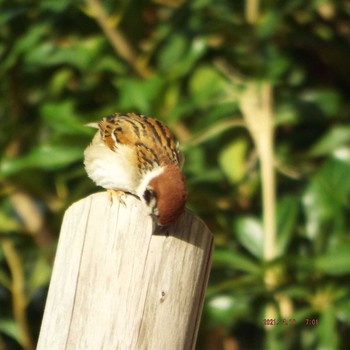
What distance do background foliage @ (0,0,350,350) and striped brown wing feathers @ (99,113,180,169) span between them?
68cm

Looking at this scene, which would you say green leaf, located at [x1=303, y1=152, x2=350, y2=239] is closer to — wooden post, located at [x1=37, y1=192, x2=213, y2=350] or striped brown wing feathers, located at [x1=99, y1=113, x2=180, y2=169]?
striped brown wing feathers, located at [x1=99, y1=113, x2=180, y2=169]

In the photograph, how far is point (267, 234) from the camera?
4.04 meters

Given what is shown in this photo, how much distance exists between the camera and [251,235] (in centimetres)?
408

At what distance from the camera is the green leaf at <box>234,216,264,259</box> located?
4.08m

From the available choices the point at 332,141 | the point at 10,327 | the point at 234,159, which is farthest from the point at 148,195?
the point at 10,327

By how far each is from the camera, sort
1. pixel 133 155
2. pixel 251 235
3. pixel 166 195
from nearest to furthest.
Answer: pixel 166 195
pixel 133 155
pixel 251 235

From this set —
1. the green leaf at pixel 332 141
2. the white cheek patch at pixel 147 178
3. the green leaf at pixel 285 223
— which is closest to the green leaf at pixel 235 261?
the green leaf at pixel 285 223

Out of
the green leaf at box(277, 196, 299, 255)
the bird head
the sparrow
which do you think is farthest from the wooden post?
the green leaf at box(277, 196, 299, 255)

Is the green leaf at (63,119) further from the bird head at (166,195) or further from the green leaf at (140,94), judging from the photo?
the bird head at (166,195)

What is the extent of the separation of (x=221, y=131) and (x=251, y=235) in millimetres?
488

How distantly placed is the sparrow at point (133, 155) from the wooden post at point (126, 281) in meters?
0.47

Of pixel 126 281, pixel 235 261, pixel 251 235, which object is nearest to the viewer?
pixel 126 281

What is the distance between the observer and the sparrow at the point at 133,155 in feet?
9.97

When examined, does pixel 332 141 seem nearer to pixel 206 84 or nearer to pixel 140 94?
pixel 206 84
